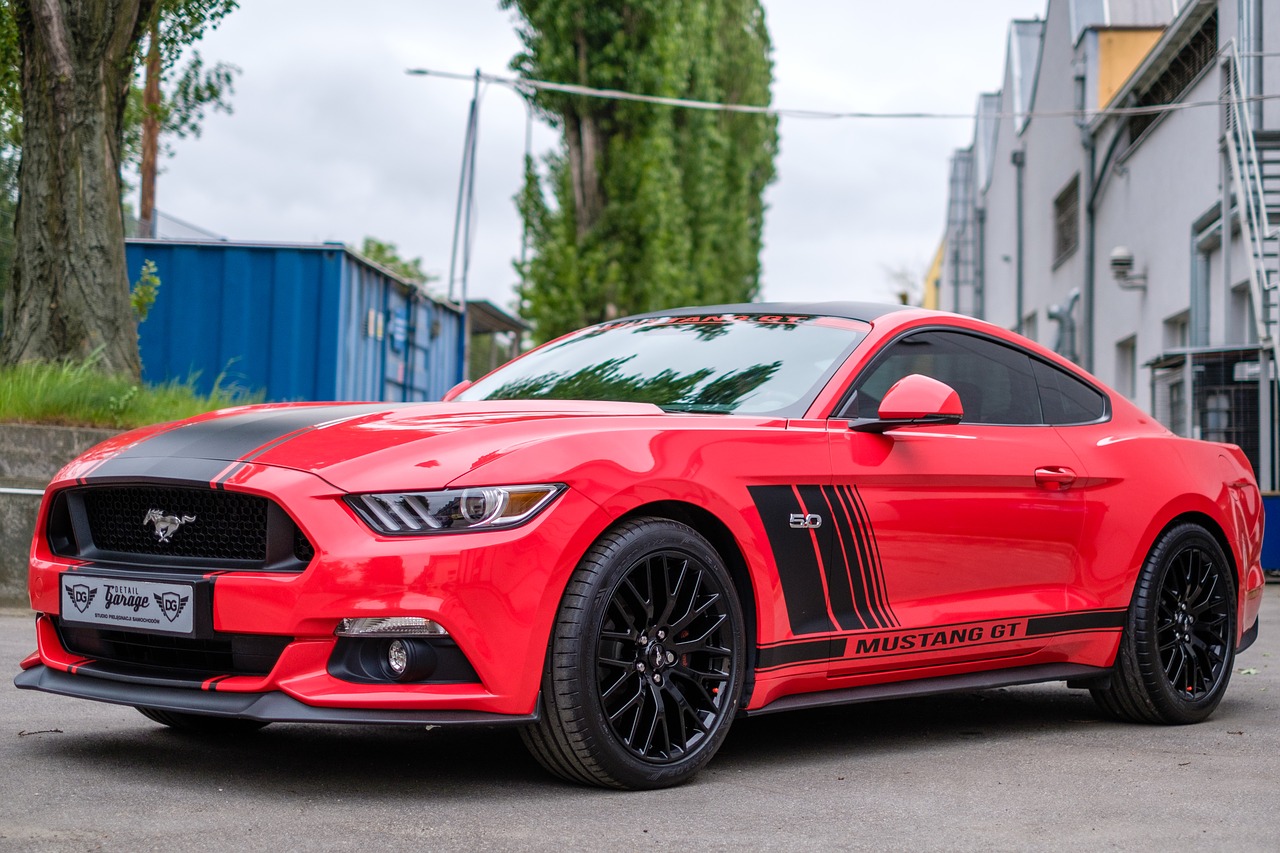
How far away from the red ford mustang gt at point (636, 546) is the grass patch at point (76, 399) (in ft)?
15.7

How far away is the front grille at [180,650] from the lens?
12.8 feet

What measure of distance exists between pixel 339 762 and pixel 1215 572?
3.44 m

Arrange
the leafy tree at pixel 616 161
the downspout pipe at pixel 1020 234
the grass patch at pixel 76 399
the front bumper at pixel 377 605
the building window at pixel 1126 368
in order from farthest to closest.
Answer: the downspout pipe at pixel 1020 234, the leafy tree at pixel 616 161, the building window at pixel 1126 368, the grass patch at pixel 76 399, the front bumper at pixel 377 605

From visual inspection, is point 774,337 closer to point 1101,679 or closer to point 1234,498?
point 1101,679

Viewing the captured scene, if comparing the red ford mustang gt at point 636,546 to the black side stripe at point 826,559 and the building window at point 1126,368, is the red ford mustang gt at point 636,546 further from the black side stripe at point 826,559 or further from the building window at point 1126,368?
the building window at point 1126,368

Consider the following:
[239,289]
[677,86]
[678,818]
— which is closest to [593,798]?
[678,818]

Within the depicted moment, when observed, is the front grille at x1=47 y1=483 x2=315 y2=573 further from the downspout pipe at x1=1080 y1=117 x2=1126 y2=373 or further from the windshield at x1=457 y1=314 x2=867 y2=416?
the downspout pipe at x1=1080 y1=117 x2=1126 y2=373

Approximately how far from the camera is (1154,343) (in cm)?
2158

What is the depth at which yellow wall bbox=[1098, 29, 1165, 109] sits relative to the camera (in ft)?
87.7

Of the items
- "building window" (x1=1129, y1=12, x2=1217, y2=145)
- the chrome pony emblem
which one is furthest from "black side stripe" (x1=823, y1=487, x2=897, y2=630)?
"building window" (x1=1129, y1=12, x2=1217, y2=145)

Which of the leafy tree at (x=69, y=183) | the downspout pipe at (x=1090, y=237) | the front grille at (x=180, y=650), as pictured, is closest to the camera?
the front grille at (x=180, y=650)

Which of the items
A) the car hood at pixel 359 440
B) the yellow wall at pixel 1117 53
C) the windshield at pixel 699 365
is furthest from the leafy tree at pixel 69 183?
the yellow wall at pixel 1117 53

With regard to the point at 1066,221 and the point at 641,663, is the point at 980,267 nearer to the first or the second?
the point at 1066,221

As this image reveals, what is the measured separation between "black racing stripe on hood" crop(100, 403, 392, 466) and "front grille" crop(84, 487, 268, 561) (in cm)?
9
